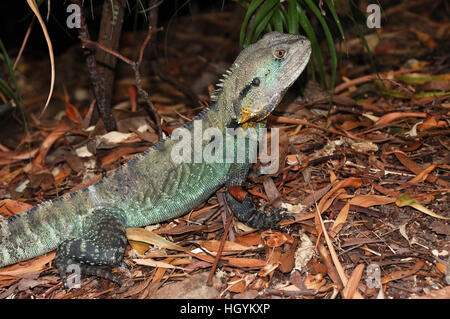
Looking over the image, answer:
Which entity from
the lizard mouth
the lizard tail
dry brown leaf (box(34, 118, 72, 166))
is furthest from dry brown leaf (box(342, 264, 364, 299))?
dry brown leaf (box(34, 118, 72, 166))

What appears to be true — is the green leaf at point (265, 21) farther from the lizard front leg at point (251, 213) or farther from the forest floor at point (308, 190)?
the lizard front leg at point (251, 213)

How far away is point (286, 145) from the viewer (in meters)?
4.89

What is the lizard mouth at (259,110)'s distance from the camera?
14.0 feet

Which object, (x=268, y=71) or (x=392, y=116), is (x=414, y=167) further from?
(x=268, y=71)

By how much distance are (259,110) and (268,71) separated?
14.6 inches

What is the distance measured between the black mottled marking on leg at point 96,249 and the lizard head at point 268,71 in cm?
164

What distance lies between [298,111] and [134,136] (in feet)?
6.84

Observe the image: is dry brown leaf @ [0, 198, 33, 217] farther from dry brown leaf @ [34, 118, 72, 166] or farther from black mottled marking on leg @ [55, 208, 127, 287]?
black mottled marking on leg @ [55, 208, 127, 287]

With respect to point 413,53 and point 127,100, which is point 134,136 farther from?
point 413,53

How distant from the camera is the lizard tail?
169 inches

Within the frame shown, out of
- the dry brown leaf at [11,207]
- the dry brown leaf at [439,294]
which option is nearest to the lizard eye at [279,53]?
the dry brown leaf at [439,294]

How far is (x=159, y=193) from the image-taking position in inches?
178

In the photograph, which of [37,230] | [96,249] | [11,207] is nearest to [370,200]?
[96,249]

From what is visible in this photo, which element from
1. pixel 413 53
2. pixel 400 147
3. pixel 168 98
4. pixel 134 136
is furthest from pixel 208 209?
pixel 413 53
